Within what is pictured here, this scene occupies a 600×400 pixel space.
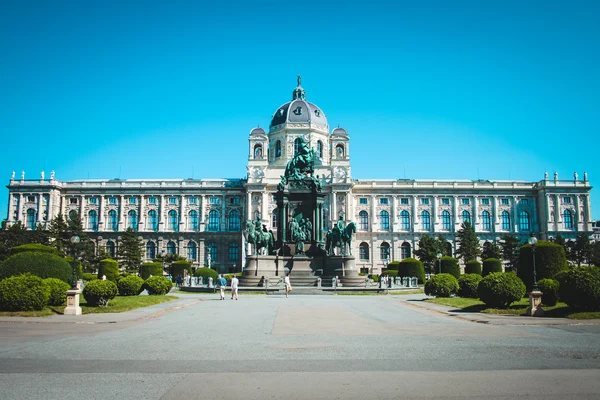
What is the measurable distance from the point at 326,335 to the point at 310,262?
2437 cm

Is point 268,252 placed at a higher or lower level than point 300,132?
lower

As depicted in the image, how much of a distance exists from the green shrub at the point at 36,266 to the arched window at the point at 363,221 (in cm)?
7625

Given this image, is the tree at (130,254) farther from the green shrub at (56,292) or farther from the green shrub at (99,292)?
the green shrub at (56,292)

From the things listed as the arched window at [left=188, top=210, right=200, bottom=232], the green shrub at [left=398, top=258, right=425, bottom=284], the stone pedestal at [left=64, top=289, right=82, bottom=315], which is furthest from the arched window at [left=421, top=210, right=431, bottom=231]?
the stone pedestal at [left=64, top=289, right=82, bottom=315]

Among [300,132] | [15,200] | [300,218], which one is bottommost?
[300,218]

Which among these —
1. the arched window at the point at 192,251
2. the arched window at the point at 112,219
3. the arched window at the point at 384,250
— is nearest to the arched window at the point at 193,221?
the arched window at the point at 192,251

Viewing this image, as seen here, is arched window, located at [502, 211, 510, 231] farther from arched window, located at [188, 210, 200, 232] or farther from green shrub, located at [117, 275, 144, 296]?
green shrub, located at [117, 275, 144, 296]

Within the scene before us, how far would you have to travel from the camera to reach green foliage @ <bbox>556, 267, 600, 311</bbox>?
785 inches

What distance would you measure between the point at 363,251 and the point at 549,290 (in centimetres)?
7749

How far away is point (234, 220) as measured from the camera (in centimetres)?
10362

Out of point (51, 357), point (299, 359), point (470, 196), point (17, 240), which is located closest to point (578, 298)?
point (299, 359)

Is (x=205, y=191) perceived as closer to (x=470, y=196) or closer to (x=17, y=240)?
(x=17, y=240)

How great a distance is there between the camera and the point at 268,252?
41.7 m

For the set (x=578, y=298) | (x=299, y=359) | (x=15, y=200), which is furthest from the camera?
(x=15, y=200)
